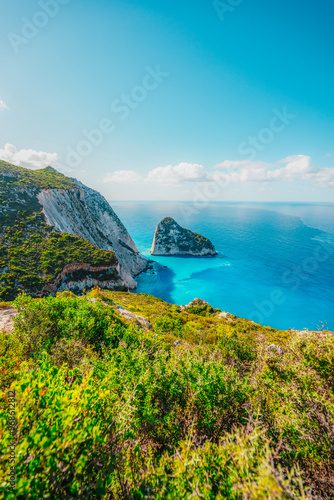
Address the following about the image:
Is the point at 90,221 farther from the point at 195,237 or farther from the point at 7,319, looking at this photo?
the point at 195,237

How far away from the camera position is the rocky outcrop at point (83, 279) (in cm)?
3753

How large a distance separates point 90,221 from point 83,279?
34560 mm

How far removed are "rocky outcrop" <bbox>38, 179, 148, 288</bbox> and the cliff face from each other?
35 centimetres

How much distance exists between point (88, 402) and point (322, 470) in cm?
971

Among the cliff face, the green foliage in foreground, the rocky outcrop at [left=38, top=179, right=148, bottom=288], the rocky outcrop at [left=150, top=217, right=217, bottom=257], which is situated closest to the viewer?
the green foliage in foreground

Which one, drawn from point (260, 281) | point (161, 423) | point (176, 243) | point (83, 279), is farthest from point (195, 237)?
point (161, 423)

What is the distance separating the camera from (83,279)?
44.0 m

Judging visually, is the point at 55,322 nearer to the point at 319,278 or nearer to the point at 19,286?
the point at 19,286

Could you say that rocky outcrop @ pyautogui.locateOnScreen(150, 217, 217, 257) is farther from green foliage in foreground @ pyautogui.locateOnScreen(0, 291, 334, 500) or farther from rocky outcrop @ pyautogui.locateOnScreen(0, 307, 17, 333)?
green foliage in foreground @ pyautogui.locateOnScreen(0, 291, 334, 500)

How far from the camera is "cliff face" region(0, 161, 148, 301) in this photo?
3416cm

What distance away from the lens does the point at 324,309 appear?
5900cm

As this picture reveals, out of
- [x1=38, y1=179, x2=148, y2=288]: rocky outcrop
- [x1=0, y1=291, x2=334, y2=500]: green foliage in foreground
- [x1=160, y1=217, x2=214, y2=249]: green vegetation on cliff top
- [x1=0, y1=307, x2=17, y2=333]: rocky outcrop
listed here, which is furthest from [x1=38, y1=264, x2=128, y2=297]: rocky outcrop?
[x1=160, y1=217, x2=214, y2=249]: green vegetation on cliff top

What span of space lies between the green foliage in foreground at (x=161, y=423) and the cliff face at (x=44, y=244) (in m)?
22.4

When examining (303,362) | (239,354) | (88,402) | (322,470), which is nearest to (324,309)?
(239,354)
